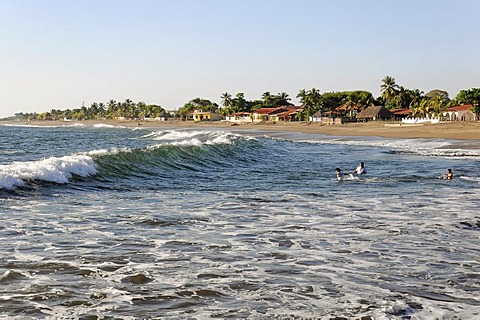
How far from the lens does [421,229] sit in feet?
35.0

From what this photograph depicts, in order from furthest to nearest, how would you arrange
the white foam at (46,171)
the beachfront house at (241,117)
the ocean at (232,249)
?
the beachfront house at (241,117) → the white foam at (46,171) → the ocean at (232,249)

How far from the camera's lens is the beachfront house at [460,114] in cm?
7625

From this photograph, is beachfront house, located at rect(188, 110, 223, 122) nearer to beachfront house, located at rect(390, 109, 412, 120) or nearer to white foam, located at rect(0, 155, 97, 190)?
beachfront house, located at rect(390, 109, 412, 120)

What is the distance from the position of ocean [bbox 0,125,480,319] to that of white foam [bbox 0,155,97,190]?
6 cm

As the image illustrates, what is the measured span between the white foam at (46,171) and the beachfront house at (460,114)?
6880cm

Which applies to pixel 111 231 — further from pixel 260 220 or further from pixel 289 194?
pixel 289 194

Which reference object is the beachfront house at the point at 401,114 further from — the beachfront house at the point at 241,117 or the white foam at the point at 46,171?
the white foam at the point at 46,171

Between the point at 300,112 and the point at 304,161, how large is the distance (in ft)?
282

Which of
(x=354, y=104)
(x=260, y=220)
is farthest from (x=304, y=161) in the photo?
(x=354, y=104)

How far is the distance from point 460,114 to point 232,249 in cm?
7834

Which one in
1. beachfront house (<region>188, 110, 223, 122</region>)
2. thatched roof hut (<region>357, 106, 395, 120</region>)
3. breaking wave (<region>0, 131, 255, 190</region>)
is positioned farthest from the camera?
beachfront house (<region>188, 110, 223, 122</region>)

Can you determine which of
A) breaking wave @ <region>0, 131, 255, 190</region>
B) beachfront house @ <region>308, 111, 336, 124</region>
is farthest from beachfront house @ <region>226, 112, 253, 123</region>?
breaking wave @ <region>0, 131, 255, 190</region>

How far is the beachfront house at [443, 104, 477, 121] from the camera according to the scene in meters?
76.2

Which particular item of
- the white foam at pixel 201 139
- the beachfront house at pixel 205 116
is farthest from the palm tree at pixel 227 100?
the white foam at pixel 201 139
